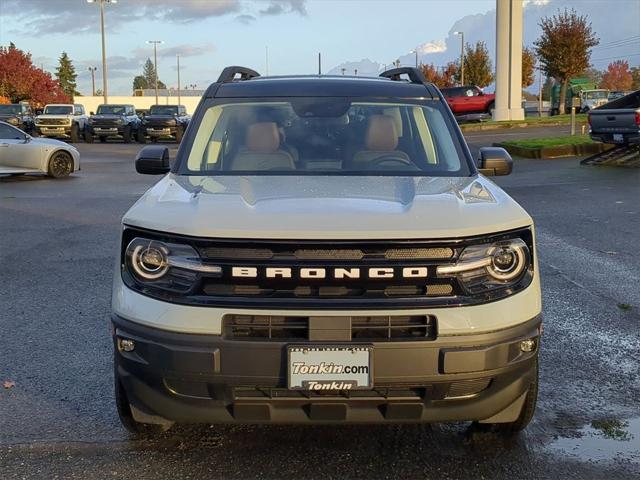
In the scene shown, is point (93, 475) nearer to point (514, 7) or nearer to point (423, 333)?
point (423, 333)

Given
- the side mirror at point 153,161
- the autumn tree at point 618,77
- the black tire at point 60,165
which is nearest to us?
the side mirror at point 153,161

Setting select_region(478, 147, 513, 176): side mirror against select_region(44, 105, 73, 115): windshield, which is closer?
select_region(478, 147, 513, 176): side mirror

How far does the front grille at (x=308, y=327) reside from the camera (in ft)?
9.55

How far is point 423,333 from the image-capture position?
294 cm

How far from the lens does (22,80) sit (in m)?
61.7

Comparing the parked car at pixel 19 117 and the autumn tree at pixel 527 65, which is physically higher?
the autumn tree at pixel 527 65

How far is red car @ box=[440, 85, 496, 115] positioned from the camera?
133 feet

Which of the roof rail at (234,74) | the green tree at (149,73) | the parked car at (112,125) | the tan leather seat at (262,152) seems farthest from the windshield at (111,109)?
the green tree at (149,73)

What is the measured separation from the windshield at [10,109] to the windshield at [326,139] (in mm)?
36951

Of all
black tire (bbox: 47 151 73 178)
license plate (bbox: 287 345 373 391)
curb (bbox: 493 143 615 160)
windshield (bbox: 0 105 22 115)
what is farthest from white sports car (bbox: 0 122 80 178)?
windshield (bbox: 0 105 22 115)

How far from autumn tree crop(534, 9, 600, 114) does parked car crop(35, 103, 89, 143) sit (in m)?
27.8

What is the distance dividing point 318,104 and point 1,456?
105 inches

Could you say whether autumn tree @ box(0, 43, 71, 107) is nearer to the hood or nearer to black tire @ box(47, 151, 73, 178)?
black tire @ box(47, 151, 73, 178)

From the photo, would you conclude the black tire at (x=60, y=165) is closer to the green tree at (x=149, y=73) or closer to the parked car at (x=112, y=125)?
the parked car at (x=112, y=125)
